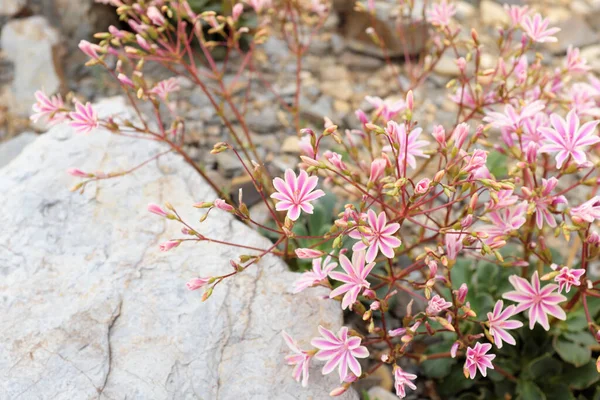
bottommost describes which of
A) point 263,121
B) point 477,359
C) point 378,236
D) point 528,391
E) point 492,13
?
point 528,391

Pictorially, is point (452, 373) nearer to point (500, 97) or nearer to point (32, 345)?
point (500, 97)

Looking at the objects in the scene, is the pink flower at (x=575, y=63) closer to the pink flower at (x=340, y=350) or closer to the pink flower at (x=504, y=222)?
the pink flower at (x=504, y=222)

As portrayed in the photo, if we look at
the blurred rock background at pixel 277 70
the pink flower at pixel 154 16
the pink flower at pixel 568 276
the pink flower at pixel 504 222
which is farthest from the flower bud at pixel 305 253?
the blurred rock background at pixel 277 70

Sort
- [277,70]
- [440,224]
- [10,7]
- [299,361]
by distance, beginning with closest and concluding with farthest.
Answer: [299,361], [440,224], [10,7], [277,70]

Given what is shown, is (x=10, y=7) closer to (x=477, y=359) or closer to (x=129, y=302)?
(x=129, y=302)

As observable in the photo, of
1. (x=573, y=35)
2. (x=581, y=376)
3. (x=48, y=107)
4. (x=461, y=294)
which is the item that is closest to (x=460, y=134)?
(x=461, y=294)

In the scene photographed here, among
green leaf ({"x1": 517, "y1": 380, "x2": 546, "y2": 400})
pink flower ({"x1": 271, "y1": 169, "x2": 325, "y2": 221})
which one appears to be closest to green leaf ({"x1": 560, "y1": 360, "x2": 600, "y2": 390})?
green leaf ({"x1": 517, "y1": 380, "x2": 546, "y2": 400})

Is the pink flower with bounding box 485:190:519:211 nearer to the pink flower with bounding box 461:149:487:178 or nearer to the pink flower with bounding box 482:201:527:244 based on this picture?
the pink flower with bounding box 482:201:527:244

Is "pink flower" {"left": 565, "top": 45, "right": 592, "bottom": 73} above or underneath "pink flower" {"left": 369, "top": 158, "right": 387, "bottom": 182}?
above
